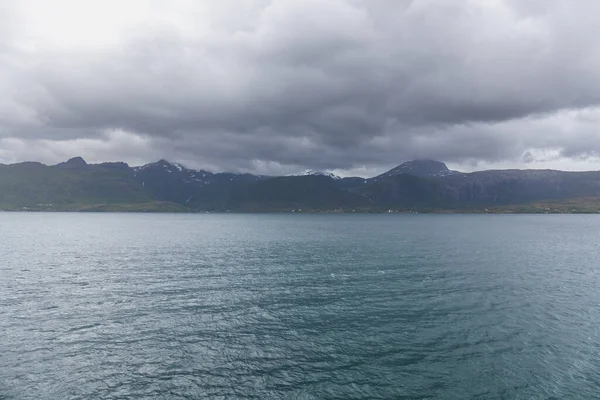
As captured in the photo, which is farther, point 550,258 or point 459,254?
point 459,254

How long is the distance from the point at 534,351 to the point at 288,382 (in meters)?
30.0

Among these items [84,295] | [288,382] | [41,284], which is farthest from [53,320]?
[288,382]

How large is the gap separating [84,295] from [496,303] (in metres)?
74.7

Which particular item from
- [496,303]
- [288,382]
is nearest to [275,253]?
[496,303]

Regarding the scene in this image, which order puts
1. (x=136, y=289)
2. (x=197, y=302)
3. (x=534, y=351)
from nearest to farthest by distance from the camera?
(x=534, y=351) < (x=197, y=302) < (x=136, y=289)

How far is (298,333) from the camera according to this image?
1857 inches

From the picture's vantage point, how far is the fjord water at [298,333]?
3412 centimetres

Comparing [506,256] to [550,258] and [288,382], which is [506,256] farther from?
[288,382]

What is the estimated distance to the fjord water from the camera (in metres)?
34.1

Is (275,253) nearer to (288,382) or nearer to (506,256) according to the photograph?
(506,256)

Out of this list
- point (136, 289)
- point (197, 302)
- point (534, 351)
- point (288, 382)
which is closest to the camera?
point (288, 382)

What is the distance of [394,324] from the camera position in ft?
166

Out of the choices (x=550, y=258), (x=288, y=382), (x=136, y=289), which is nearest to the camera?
(x=288, y=382)

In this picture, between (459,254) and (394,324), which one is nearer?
(394,324)
